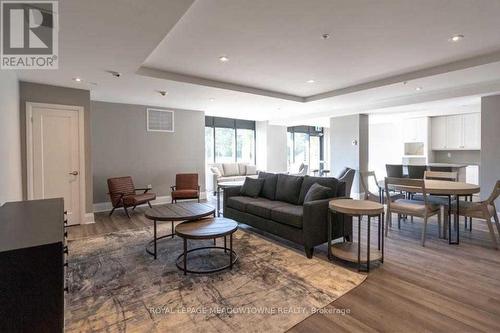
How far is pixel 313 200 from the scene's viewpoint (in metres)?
3.44

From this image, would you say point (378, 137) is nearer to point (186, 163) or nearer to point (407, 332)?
point (186, 163)

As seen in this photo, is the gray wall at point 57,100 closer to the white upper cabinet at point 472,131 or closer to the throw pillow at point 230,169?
the throw pillow at point 230,169

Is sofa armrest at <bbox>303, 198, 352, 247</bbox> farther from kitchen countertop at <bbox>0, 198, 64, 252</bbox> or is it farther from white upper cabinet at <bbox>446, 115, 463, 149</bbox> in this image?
white upper cabinet at <bbox>446, 115, 463, 149</bbox>

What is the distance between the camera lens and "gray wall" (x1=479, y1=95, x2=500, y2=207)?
4.91 meters

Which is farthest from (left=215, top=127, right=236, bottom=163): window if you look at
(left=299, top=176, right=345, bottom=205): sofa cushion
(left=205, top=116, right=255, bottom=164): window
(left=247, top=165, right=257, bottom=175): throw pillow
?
(left=299, top=176, right=345, bottom=205): sofa cushion

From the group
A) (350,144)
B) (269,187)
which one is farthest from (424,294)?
(350,144)

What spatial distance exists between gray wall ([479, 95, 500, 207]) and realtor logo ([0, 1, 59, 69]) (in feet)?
22.2

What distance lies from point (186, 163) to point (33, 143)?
3432 mm

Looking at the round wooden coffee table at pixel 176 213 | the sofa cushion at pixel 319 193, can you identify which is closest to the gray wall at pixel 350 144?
the sofa cushion at pixel 319 193

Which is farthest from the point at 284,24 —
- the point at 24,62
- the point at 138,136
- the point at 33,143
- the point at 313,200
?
the point at 138,136

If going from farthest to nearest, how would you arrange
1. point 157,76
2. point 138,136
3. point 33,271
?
point 138,136
point 157,76
point 33,271

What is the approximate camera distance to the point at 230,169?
8.79 meters

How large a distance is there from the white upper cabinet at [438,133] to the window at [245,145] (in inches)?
234

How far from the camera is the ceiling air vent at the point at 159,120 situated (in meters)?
6.61
